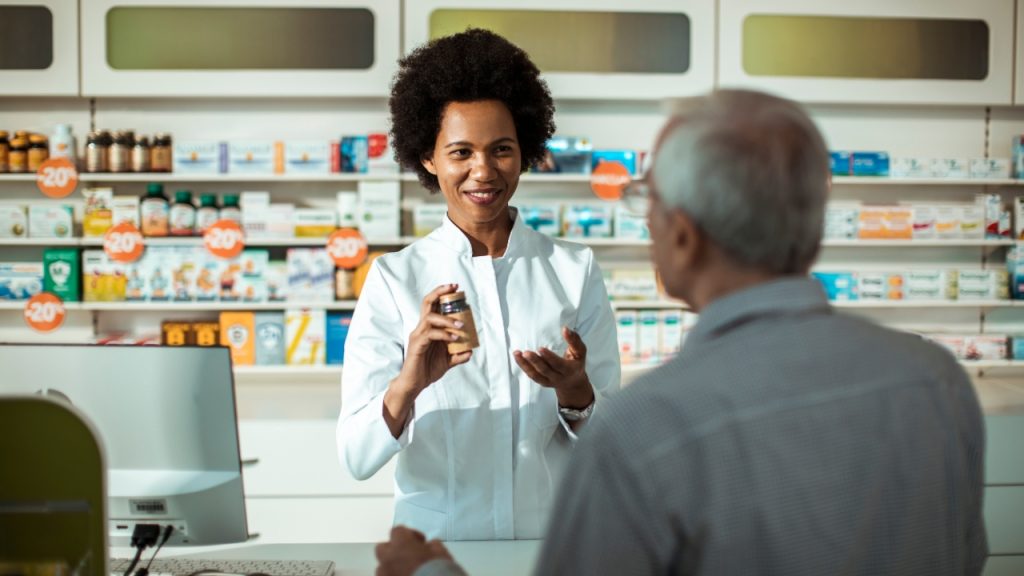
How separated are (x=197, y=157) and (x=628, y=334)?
2.12 m

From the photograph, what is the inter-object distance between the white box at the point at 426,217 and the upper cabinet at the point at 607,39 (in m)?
0.73

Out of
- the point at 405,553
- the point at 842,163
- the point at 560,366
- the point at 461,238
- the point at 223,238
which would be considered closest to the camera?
the point at 405,553

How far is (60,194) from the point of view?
12.5 feet

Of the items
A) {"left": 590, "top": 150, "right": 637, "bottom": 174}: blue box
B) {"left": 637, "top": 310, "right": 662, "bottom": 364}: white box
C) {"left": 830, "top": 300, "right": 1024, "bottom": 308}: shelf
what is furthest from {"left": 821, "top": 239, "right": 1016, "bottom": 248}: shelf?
{"left": 590, "top": 150, "right": 637, "bottom": 174}: blue box

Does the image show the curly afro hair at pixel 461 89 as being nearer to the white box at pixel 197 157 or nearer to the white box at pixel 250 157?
the white box at pixel 250 157

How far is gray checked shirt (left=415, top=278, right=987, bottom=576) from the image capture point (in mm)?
667

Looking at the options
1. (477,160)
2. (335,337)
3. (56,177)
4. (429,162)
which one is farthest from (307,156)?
(477,160)

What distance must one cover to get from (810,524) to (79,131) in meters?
4.23

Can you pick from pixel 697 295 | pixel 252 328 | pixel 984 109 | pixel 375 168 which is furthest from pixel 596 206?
pixel 697 295

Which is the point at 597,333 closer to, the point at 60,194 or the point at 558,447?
the point at 558,447

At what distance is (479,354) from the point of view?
1645 millimetres

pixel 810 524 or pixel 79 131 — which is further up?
pixel 79 131

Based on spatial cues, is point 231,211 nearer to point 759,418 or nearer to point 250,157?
point 250,157

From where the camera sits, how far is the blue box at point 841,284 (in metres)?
4.00
